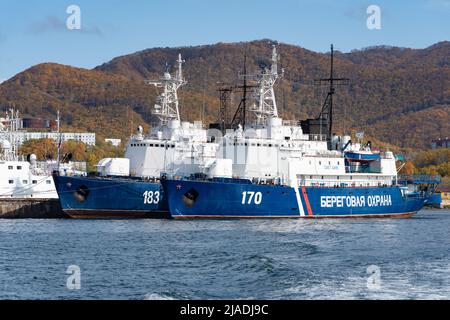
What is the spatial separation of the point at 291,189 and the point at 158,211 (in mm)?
9335

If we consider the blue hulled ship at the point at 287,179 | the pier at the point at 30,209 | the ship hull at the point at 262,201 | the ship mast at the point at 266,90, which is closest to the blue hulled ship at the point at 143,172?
the blue hulled ship at the point at 287,179

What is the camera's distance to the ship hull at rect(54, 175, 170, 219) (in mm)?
58906

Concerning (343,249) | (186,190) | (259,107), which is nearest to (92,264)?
(343,249)

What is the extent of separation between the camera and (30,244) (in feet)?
134

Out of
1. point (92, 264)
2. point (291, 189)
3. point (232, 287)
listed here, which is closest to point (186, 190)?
point (291, 189)

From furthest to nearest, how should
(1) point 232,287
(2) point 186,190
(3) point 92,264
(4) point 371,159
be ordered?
1. (4) point 371,159
2. (2) point 186,190
3. (3) point 92,264
4. (1) point 232,287

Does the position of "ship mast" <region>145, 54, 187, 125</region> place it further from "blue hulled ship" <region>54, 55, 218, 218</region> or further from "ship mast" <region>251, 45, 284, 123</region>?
"ship mast" <region>251, 45, 284, 123</region>

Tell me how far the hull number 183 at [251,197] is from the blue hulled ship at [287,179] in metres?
0.07

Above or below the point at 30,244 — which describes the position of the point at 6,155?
above

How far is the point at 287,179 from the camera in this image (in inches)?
2426

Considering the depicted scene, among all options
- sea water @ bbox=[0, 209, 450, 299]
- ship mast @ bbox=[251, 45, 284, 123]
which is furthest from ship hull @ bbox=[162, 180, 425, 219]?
ship mast @ bbox=[251, 45, 284, 123]
